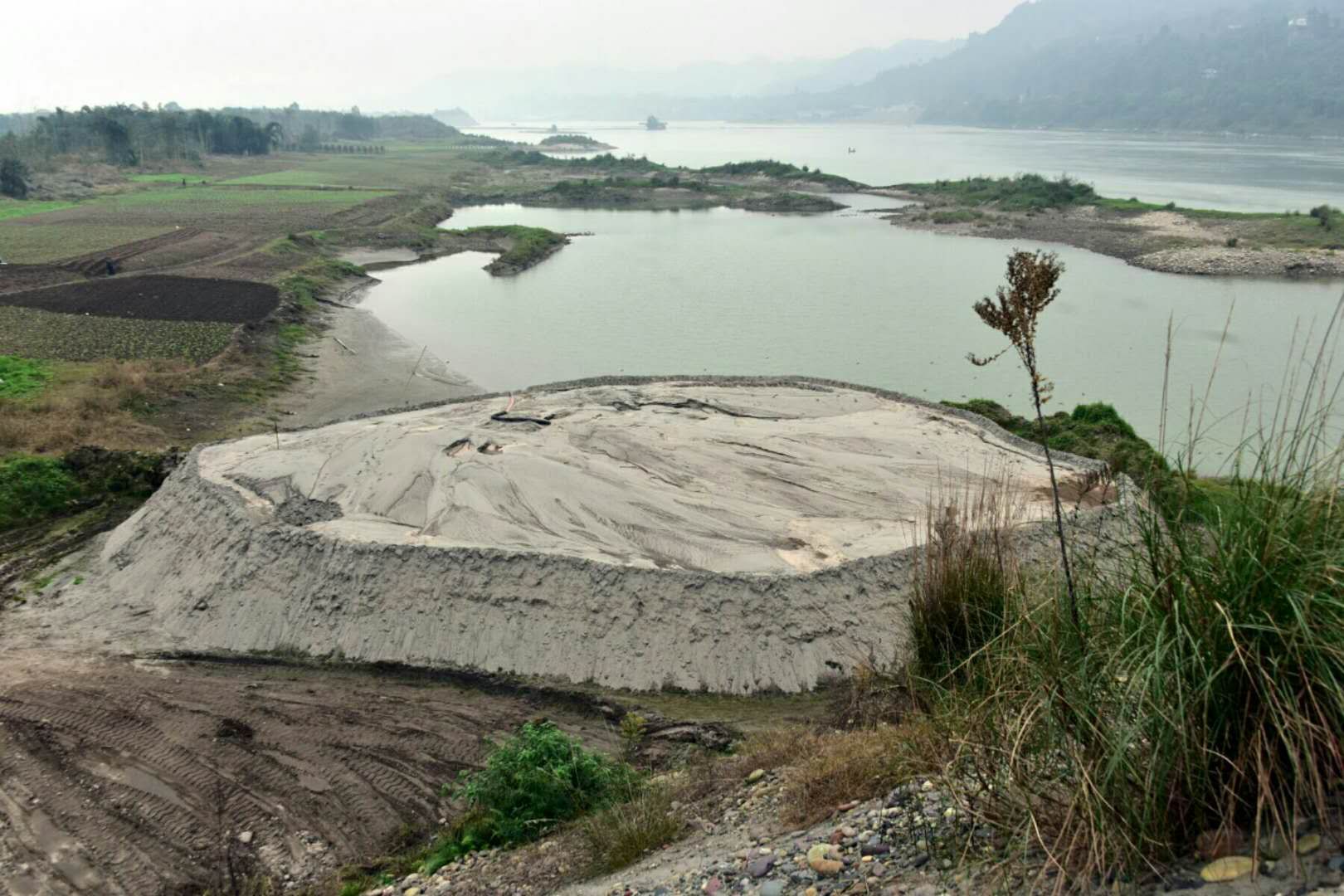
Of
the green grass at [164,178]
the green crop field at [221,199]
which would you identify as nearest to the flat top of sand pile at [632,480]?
the green crop field at [221,199]

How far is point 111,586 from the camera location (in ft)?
36.7

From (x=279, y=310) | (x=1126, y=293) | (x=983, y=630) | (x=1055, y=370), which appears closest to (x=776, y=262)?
(x=1126, y=293)

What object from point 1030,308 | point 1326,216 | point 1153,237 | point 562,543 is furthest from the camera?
point 1153,237

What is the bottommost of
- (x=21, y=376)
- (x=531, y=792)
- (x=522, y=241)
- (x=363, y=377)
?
(x=531, y=792)

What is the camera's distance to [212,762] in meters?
8.07

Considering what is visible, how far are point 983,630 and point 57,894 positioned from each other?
688 centimetres

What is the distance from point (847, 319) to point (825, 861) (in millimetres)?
23801

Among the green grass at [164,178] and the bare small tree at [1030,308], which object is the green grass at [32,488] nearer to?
the bare small tree at [1030,308]

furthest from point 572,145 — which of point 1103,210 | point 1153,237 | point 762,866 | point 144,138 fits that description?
point 762,866

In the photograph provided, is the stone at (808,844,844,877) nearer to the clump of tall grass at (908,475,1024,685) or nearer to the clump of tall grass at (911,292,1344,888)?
the clump of tall grass at (911,292,1344,888)

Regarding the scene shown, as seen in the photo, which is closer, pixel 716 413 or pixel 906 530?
pixel 906 530

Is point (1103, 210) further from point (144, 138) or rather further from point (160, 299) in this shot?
point (144, 138)

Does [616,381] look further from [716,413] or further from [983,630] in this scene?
[983,630]

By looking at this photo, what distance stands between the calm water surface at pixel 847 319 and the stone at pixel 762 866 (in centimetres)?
1279
